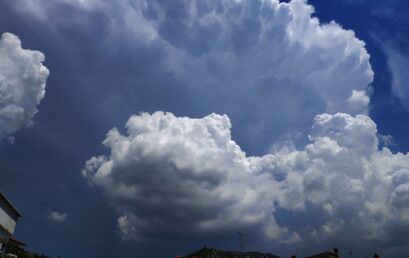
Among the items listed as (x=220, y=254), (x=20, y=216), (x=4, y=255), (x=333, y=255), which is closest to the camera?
(x=4, y=255)

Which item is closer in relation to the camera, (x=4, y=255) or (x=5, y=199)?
(x=4, y=255)

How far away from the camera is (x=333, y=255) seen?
230ft

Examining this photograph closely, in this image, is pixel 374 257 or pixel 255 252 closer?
pixel 374 257

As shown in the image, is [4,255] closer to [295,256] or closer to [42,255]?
[42,255]

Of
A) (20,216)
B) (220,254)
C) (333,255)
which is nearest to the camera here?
(333,255)

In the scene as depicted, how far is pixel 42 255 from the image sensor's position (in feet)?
241

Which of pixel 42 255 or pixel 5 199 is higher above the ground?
pixel 5 199

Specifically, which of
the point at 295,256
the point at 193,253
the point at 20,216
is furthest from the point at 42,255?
the point at 295,256

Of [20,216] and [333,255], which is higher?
[20,216]

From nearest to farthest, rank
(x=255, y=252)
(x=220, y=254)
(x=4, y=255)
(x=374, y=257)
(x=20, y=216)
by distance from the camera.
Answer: (x=4, y=255)
(x=374, y=257)
(x=20, y=216)
(x=220, y=254)
(x=255, y=252)

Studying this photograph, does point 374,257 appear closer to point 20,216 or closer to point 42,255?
point 42,255

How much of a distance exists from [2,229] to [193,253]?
42.9 meters

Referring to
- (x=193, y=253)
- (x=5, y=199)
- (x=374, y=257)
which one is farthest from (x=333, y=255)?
(x=5, y=199)

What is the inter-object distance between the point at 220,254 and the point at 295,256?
2209 cm
